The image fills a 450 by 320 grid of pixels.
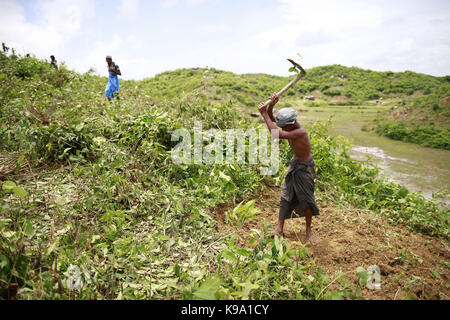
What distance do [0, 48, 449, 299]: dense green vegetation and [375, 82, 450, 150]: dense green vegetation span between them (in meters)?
7.16

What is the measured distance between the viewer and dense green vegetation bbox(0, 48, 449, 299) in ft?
5.09

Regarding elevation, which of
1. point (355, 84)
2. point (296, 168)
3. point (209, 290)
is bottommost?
point (209, 290)

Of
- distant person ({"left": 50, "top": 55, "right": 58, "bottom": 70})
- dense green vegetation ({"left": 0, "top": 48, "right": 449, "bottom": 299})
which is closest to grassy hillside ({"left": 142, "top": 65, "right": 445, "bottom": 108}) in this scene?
distant person ({"left": 50, "top": 55, "right": 58, "bottom": 70})

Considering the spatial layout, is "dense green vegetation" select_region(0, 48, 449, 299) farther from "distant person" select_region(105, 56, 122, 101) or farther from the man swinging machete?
"distant person" select_region(105, 56, 122, 101)

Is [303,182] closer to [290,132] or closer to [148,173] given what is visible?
[290,132]

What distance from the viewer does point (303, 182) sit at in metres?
2.45

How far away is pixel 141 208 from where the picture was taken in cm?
250

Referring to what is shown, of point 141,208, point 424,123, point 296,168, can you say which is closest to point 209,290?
point 141,208

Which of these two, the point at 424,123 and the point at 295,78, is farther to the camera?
the point at 424,123

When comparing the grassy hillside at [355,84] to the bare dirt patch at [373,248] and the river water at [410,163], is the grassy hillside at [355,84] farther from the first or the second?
the bare dirt patch at [373,248]

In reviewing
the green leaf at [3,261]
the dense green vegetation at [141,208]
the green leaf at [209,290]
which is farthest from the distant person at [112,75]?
the green leaf at [209,290]

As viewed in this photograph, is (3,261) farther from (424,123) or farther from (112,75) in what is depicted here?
(424,123)

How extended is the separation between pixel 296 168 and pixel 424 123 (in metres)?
11.3

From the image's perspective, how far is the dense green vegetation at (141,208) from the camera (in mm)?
1551
